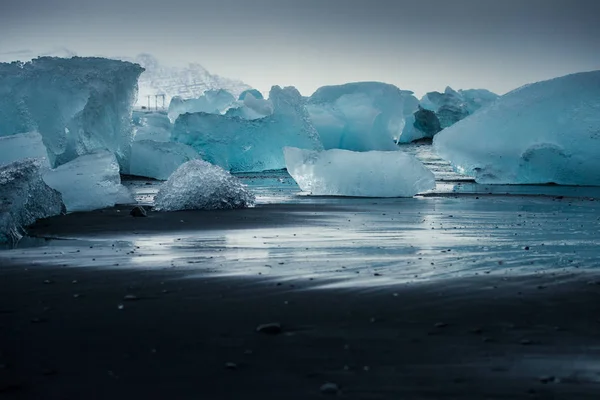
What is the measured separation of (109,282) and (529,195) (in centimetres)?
789

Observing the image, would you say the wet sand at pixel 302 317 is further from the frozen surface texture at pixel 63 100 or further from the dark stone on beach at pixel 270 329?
the frozen surface texture at pixel 63 100

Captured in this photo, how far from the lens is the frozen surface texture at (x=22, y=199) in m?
5.48

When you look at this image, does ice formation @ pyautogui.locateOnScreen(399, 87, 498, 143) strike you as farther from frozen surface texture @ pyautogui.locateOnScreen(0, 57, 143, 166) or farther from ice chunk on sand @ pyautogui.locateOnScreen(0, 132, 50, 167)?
ice chunk on sand @ pyautogui.locateOnScreen(0, 132, 50, 167)

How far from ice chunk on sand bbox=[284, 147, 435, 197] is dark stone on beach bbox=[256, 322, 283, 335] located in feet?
25.6

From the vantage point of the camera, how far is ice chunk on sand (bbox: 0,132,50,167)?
8.76 m

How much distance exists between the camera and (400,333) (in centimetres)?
253

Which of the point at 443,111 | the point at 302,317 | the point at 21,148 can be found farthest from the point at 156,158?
the point at 443,111

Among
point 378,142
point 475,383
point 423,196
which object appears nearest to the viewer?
point 475,383

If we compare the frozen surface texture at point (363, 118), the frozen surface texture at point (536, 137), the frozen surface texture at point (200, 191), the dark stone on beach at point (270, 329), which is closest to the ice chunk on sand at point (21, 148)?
the frozen surface texture at point (200, 191)

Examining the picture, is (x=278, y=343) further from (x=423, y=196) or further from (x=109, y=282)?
(x=423, y=196)

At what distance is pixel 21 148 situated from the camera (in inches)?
348

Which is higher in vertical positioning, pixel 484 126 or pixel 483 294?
pixel 484 126

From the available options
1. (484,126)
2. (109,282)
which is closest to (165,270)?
(109,282)

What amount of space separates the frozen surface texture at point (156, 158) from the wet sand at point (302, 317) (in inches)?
434
